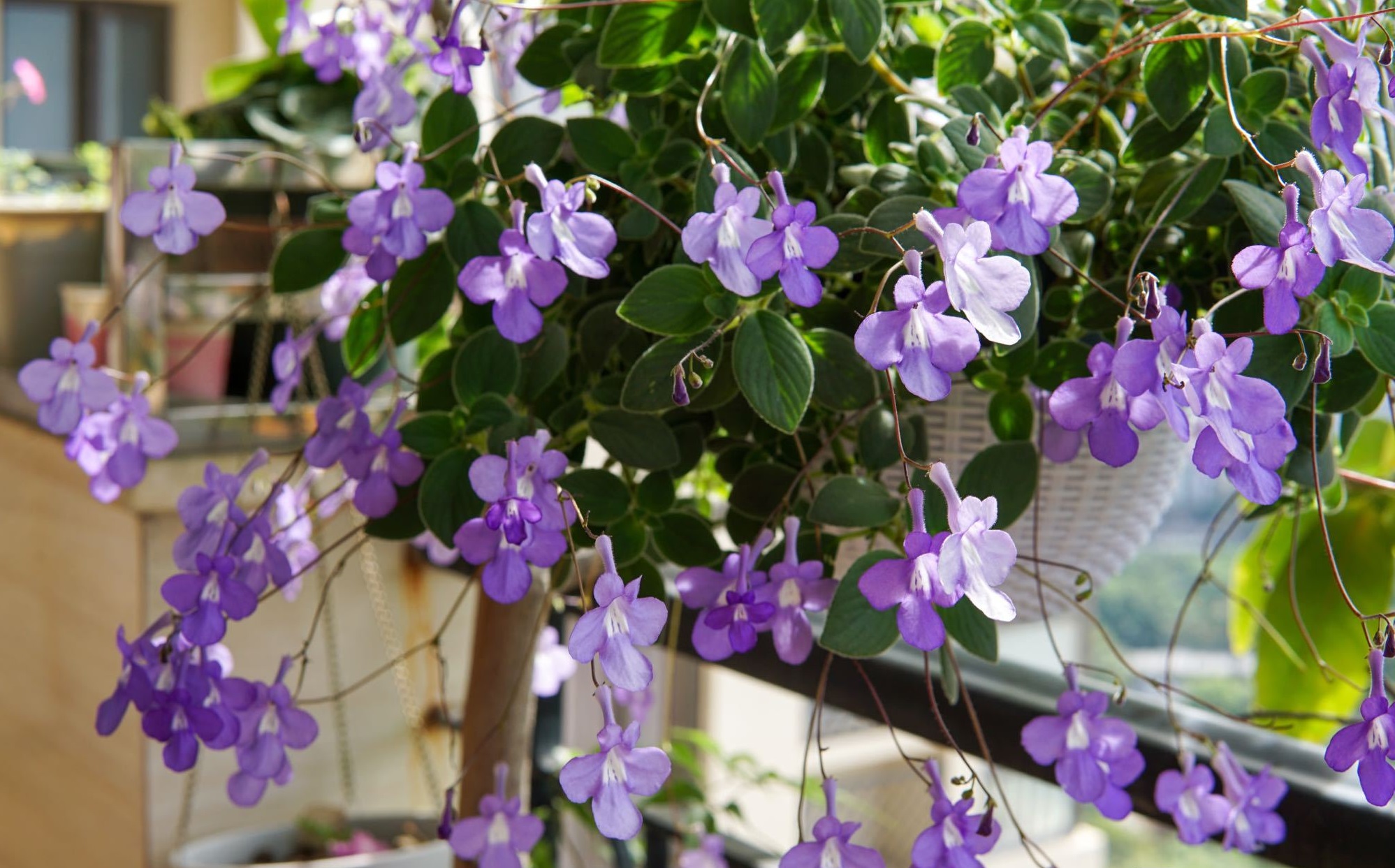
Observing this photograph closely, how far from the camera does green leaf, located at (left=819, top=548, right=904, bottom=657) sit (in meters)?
0.47

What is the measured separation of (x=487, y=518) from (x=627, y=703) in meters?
0.66

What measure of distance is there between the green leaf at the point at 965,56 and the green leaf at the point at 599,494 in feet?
0.72

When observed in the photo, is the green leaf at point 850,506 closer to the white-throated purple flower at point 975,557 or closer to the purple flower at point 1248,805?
the white-throated purple flower at point 975,557

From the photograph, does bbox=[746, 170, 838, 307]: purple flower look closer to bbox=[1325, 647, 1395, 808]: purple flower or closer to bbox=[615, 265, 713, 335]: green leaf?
bbox=[615, 265, 713, 335]: green leaf

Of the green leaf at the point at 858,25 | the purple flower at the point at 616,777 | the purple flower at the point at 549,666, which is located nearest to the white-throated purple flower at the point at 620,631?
the purple flower at the point at 616,777

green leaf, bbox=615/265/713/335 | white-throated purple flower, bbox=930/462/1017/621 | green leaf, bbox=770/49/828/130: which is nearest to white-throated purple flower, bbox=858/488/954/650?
white-throated purple flower, bbox=930/462/1017/621

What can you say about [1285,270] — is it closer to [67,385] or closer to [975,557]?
[975,557]

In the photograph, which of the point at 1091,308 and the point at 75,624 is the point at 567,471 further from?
the point at 75,624

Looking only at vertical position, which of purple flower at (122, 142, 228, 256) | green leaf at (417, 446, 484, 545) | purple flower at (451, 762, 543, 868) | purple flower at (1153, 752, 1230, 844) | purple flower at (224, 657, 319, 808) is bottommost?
purple flower at (451, 762, 543, 868)

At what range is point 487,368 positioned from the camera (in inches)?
22.1

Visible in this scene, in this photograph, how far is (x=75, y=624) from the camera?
140 cm

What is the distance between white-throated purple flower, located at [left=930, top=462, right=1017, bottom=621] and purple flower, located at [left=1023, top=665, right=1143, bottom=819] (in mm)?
170

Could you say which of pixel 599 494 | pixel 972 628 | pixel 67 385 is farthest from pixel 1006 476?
pixel 67 385

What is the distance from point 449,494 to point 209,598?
11cm
